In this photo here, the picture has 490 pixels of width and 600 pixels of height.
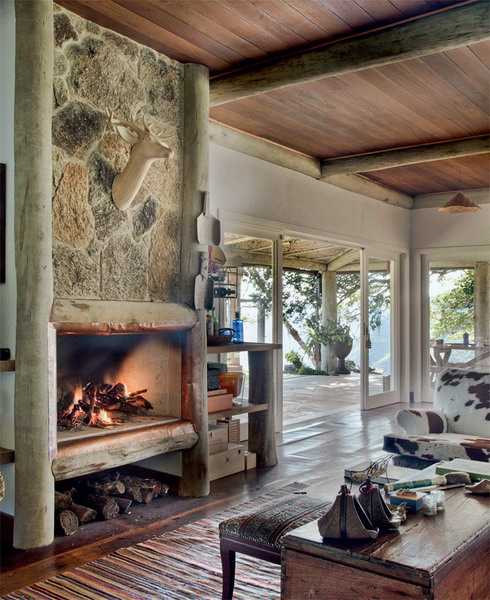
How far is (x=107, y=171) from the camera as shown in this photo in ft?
12.6

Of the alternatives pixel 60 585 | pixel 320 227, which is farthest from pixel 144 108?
pixel 320 227

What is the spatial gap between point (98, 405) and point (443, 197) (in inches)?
257

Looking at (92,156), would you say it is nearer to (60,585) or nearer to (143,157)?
(143,157)

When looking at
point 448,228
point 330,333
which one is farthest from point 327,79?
point 330,333

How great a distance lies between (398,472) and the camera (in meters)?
3.00

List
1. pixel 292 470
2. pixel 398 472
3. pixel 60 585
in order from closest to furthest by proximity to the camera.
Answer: pixel 60 585 → pixel 398 472 → pixel 292 470

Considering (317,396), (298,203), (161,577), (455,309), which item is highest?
(298,203)

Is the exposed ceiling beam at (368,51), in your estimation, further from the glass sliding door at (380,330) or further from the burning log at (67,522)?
the glass sliding door at (380,330)

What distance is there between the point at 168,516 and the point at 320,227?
14.1 feet

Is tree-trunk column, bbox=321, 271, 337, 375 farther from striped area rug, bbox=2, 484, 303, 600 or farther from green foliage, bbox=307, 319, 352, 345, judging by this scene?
striped area rug, bbox=2, 484, 303, 600

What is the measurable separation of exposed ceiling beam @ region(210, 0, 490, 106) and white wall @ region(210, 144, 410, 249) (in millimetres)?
1212

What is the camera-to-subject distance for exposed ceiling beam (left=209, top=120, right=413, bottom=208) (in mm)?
5814

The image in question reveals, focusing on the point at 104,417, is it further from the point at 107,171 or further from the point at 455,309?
the point at 455,309

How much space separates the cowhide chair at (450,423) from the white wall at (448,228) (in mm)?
4464
